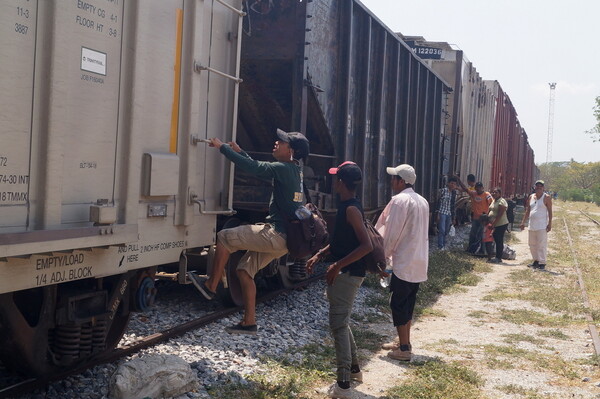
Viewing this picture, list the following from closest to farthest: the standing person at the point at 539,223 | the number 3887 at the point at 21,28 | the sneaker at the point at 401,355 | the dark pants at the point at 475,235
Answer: the number 3887 at the point at 21,28, the sneaker at the point at 401,355, the standing person at the point at 539,223, the dark pants at the point at 475,235

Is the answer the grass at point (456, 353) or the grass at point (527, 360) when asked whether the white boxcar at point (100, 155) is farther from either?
the grass at point (527, 360)

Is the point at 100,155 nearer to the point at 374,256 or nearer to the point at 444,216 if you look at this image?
the point at 374,256

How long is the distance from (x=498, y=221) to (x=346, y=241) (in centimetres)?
1009

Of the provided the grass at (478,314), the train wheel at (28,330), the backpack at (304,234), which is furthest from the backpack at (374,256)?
the grass at (478,314)

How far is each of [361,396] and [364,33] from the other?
19.2ft

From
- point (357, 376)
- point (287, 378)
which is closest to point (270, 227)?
point (287, 378)

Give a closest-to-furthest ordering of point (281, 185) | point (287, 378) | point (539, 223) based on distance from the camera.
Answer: point (287, 378)
point (281, 185)
point (539, 223)

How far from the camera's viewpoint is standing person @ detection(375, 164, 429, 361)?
5.96 meters

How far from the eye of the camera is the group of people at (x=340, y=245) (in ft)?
16.3

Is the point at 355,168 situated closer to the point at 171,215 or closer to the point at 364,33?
the point at 171,215

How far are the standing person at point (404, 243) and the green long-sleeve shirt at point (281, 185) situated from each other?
0.92 m

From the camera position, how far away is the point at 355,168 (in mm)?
5016

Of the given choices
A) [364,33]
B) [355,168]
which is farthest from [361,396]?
[364,33]

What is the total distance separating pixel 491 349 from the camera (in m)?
6.82
